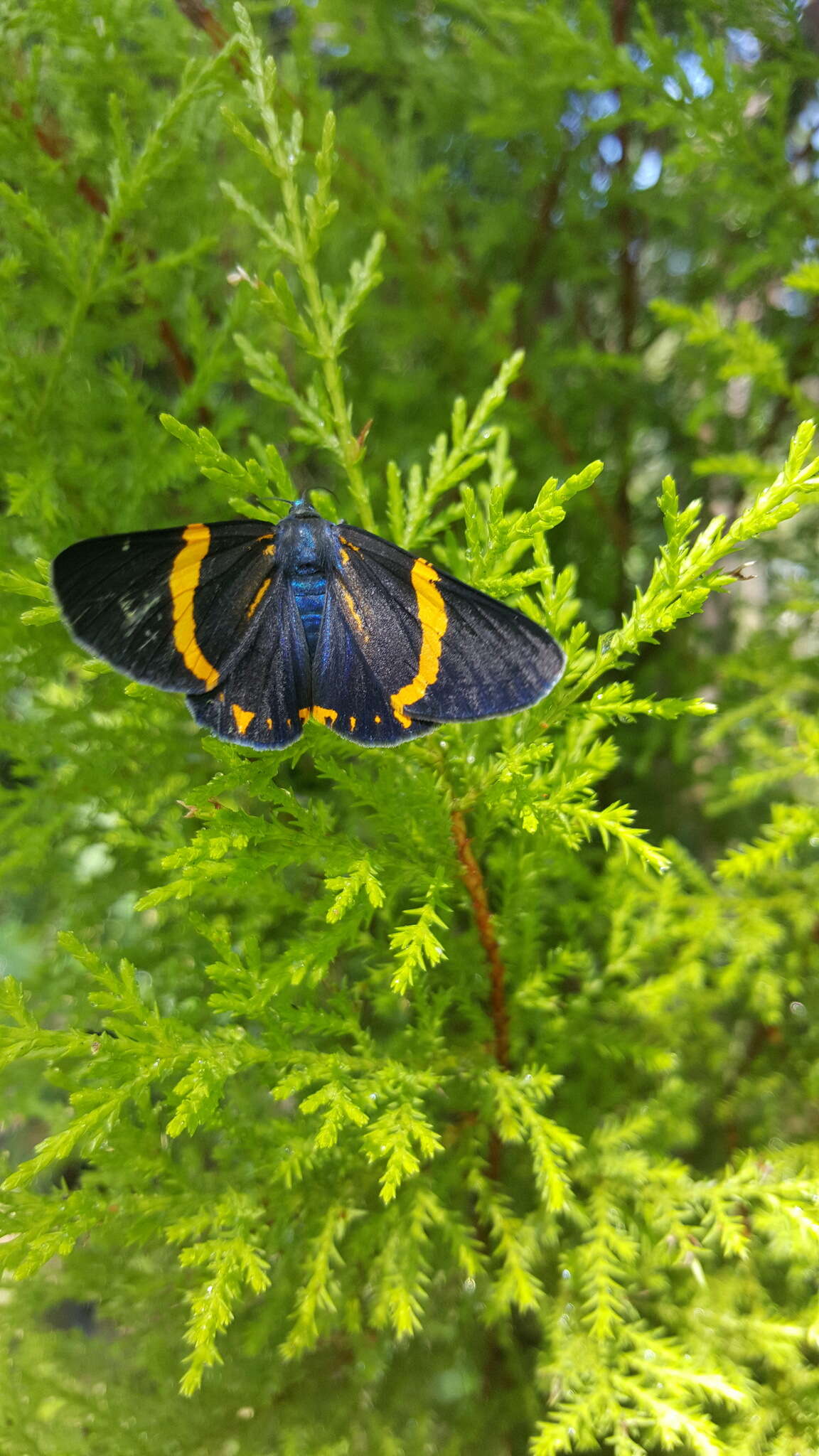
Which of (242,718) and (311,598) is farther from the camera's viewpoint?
(311,598)

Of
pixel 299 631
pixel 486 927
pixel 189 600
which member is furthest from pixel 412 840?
pixel 189 600

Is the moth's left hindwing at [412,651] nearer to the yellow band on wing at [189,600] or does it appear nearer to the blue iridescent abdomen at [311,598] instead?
the blue iridescent abdomen at [311,598]

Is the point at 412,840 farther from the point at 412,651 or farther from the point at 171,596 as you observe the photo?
the point at 171,596

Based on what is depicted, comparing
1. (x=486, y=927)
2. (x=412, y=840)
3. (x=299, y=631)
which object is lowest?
(x=486, y=927)

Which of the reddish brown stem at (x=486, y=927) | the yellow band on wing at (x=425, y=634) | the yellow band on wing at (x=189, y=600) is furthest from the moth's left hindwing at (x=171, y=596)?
the reddish brown stem at (x=486, y=927)

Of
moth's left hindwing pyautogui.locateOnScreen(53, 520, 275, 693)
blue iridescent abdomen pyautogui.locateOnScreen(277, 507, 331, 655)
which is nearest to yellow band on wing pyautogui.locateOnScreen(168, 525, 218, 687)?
moth's left hindwing pyautogui.locateOnScreen(53, 520, 275, 693)

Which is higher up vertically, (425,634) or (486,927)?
(425,634)

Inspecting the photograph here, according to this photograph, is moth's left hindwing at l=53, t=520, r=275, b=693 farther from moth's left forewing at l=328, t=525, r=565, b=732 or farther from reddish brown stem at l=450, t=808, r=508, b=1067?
reddish brown stem at l=450, t=808, r=508, b=1067
